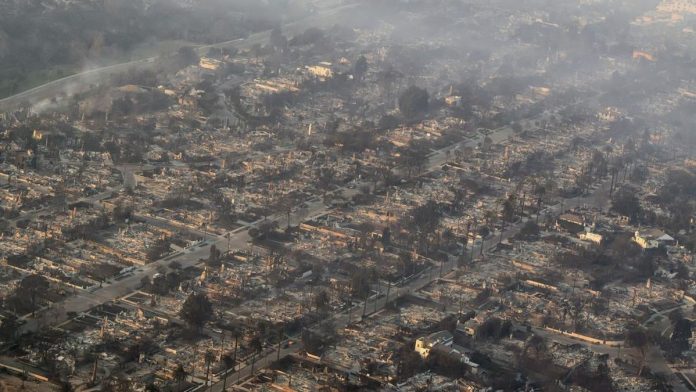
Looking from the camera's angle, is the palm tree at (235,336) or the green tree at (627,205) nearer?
the palm tree at (235,336)

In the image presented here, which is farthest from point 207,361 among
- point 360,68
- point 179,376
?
point 360,68

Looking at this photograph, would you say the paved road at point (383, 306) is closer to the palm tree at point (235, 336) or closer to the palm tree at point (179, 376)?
the palm tree at point (235, 336)

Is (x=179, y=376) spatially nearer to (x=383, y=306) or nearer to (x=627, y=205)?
(x=383, y=306)

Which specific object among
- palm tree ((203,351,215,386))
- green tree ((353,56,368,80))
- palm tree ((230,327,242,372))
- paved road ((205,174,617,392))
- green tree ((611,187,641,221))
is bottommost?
green tree ((611,187,641,221))

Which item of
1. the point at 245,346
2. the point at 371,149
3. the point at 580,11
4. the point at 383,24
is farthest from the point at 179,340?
the point at 580,11

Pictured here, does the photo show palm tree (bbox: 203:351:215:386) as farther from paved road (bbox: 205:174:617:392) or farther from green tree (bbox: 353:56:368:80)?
green tree (bbox: 353:56:368:80)

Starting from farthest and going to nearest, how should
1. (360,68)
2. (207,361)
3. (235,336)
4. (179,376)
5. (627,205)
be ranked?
(360,68)
(627,205)
(235,336)
(207,361)
(179,376)

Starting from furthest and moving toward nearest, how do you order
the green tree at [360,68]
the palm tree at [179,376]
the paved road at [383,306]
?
the green tree at [360,68]
the paved road at [383,306]
the palm tree at [179,376]

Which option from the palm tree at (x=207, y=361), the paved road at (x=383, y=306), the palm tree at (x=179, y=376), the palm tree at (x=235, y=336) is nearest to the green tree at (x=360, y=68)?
the paved road at (x=383, y=306)

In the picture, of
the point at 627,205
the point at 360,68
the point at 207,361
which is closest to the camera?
the point at 207,361

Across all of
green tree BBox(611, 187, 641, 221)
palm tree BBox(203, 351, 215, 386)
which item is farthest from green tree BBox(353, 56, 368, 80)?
Answer: palm tree BBox(203, 351, 215, 386)

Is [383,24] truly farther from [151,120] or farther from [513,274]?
[513,274]

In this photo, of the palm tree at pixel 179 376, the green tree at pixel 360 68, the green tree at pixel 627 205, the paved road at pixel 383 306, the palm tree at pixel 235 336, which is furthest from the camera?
the green tree at pixel 360 68
